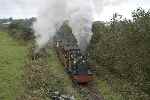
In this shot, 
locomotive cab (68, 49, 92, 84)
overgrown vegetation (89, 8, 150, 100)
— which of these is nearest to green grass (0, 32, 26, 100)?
locomotive cab (68, 49, 92, 84)

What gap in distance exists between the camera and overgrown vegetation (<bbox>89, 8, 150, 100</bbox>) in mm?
25406

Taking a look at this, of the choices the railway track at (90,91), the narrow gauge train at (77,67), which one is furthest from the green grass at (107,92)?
the narrow gauge train at (77,67)

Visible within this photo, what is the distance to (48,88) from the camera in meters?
25.5

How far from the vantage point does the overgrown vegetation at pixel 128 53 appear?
2541 cm

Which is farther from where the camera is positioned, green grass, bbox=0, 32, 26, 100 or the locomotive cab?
the locomotive cab

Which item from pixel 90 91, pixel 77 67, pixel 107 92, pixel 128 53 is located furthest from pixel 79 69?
pixel 128 53

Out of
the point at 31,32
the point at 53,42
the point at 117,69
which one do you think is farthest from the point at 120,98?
the point at 31,32

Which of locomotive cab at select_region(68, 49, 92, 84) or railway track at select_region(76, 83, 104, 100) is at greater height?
locomotive cab at select_region(68, 49, 92, 84)

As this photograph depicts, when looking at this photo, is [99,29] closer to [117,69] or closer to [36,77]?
[117,69]

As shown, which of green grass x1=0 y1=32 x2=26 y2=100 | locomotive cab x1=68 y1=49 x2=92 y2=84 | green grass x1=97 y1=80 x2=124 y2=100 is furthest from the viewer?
locomotive cab x1=68 y1=49 x2=92 y2=84

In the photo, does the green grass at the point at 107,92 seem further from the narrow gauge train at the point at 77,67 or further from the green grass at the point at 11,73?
the green grass at the point at 11,73

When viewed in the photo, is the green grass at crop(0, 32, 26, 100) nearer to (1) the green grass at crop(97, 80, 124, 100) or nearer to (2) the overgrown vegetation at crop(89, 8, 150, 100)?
(1) the green grass at crop(97, 80, 124, 100)

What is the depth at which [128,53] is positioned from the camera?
91.9 feet

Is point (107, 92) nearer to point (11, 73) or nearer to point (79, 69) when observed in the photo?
point (79, 69)
